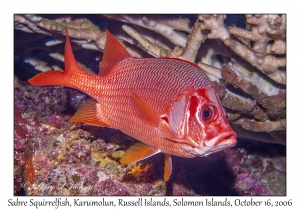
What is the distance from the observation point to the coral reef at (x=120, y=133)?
2.65 m

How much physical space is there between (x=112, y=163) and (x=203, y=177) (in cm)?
220

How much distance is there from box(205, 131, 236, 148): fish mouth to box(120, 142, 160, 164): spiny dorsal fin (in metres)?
0.55

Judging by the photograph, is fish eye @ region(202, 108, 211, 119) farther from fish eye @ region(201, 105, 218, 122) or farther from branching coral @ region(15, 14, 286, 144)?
branching coral @ region(15, 14, 286, 144)

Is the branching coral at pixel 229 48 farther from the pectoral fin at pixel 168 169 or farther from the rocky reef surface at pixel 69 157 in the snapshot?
the pectoral fin at pixel 168 169

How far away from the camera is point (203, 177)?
15.0 feet

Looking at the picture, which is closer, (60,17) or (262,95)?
(262,95)

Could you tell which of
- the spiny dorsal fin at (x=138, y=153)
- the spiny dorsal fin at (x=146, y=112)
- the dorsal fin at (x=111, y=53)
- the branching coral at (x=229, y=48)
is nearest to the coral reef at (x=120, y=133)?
the branching coral at (x=229, y=48)

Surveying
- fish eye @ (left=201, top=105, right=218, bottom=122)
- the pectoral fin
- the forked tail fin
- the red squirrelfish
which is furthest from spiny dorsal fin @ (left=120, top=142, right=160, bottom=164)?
the forked tail fin

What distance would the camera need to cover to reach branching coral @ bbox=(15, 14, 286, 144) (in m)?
2.57

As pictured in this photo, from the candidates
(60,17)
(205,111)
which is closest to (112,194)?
(205,111)

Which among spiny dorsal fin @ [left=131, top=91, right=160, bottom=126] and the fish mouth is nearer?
the fish mouth

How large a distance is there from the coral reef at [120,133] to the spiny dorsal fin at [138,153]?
0.76 metres

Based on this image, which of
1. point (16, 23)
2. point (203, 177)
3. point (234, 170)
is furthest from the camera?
point (203, 177)
